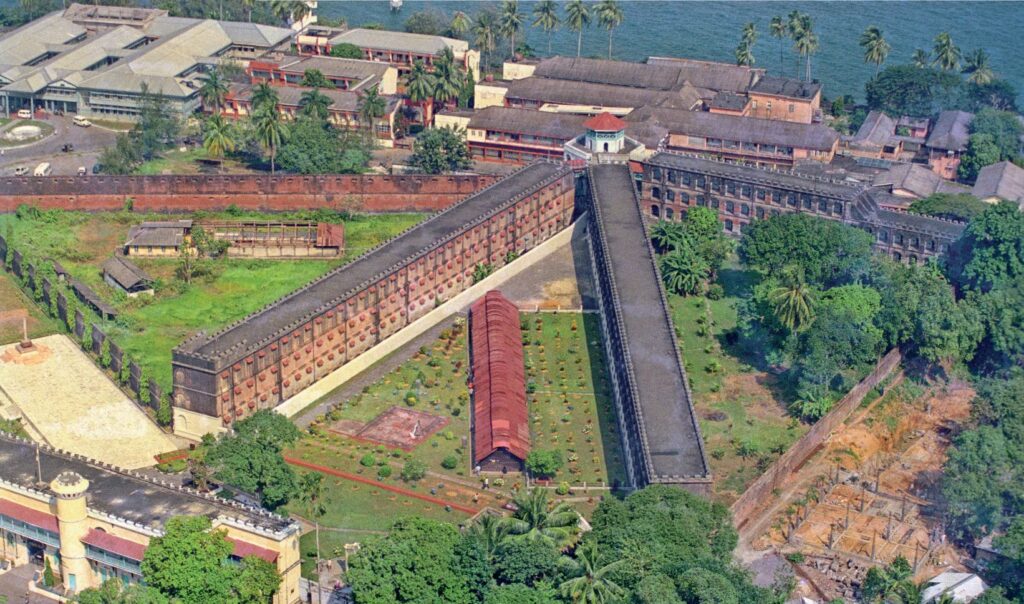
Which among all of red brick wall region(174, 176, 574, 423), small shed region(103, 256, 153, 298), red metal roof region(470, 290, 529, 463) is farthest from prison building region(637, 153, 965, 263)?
small shed region(103, 256, 153, 298)

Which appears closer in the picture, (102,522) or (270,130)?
(102,522)

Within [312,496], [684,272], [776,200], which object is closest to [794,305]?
[684,272]

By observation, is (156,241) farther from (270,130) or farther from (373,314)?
(373,314)

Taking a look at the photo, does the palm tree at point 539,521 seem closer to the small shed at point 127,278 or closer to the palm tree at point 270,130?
the small shed at point 127,278

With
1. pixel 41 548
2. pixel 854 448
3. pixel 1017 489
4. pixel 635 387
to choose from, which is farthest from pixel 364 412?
pixel 1017 489

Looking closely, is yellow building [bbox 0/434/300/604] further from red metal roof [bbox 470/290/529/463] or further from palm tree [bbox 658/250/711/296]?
palm tree [bbox 658/250/711/296]

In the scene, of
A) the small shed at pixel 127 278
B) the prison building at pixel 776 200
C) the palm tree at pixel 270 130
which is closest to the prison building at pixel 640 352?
the prison building at pixel 776 200

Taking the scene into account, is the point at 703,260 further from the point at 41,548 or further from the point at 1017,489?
the point at 41,548
